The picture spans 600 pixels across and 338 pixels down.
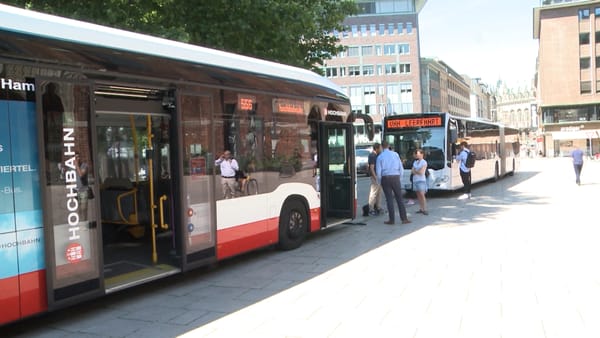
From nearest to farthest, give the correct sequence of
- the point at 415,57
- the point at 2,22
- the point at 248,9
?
1. the point at 2,22
2. the point at 248,9
3. the point at 415,57

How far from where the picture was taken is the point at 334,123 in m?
10.1

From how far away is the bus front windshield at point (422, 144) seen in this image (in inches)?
675

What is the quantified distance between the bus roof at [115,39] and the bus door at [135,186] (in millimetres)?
729

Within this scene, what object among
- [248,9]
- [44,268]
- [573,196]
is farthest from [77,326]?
[573,196]

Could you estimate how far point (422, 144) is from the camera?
1747cm

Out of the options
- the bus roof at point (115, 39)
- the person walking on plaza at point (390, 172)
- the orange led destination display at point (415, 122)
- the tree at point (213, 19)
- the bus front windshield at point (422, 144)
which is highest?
the tree at point (213, 19)

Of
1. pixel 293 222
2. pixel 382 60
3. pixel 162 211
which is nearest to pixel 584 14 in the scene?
pixel 382 60

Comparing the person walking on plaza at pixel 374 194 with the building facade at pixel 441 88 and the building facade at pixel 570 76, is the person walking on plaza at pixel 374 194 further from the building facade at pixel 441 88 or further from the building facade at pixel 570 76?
the building facade at pixel 441 88

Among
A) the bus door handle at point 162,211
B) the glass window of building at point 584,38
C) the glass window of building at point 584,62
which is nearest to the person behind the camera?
the bus door handle at point 162,211

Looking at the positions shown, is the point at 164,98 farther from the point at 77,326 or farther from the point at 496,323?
the point at 496,323

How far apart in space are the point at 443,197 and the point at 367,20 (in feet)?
245

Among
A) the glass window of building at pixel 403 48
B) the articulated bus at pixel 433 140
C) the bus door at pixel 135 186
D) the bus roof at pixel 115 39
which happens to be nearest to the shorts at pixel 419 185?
the articulated bus at pixel 433 140

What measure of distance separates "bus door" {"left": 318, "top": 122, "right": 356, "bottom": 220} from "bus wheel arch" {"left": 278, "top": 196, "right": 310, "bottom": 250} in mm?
1179

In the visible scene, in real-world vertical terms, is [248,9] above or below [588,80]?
below
